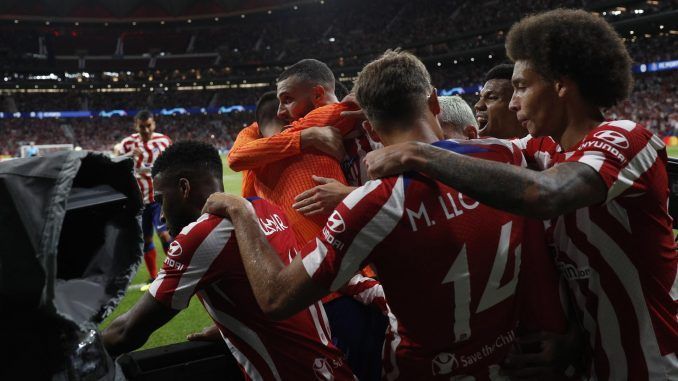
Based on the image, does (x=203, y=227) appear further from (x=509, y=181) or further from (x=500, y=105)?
(x=500, y=105)

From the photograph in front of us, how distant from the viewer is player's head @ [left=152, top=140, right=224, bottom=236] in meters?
2.42

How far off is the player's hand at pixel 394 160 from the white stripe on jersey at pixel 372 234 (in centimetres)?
5

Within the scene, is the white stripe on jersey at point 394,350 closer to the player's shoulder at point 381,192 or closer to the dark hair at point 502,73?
the player's shoulder at point 381,192

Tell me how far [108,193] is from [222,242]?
576mm

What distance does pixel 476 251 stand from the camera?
5.28 feet

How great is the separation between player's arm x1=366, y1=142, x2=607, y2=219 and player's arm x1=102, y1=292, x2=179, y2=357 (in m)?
1.01

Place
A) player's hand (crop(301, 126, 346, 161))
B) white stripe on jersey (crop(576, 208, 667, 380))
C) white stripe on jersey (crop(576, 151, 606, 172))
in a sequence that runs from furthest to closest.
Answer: player's hand (crop(301, 126, 346, 161)), white stripe on jersey (crop(576, 208, 667, 380)), white stripe on jersey (crop(576, 151, 606, 172))

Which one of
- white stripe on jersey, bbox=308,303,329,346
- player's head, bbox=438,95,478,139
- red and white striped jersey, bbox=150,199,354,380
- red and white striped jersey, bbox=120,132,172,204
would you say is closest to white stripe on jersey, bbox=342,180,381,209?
red and white striped jersey, bbox=150,199,354,380

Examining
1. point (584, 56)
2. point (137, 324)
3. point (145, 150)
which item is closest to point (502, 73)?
point (584, 56)

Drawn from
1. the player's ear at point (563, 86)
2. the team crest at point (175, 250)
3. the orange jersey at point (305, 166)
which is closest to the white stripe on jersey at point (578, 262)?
the player's ear at point (563, 86)

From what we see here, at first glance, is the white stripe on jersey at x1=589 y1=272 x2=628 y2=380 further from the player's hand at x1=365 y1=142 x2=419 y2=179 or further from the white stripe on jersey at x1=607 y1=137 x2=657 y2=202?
the player's hand at x1=365 y1=142 x2=419 y2=179

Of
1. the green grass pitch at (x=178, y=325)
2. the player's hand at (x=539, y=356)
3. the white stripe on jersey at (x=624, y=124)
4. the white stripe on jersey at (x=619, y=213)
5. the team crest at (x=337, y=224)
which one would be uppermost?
the white stripe on jersey at (x=624, y=124)

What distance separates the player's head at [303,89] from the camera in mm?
3051

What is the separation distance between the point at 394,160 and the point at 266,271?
0.54 metres
